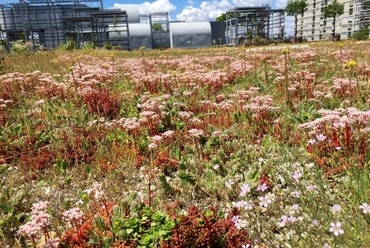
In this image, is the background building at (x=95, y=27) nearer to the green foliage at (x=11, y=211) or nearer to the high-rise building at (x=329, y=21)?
the high-rise building at (x=329, y=21)

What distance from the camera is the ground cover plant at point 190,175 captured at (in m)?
1.94

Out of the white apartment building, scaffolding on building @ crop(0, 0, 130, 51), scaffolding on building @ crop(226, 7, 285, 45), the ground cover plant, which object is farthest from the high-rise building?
the ground cover plant

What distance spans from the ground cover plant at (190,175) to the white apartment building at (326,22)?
7876 centimetres

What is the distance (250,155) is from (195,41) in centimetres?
5435

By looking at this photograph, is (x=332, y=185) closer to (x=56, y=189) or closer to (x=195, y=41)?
(x=56, y=189)

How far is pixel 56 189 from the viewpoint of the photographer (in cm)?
301

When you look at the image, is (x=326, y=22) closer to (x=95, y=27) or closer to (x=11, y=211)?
(x=95, y=27)

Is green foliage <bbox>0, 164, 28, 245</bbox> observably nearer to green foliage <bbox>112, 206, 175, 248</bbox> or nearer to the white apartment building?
green foliage <bbox>112, 206, 175, 248</bbox>

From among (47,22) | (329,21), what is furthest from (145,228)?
(329,21)

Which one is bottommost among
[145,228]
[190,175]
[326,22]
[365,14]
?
[145,228]

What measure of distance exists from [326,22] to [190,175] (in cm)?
10809

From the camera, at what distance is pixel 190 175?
2.83 meters

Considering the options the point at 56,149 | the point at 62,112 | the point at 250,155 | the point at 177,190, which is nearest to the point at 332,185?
the point at 250,155

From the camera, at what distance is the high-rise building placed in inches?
2996
